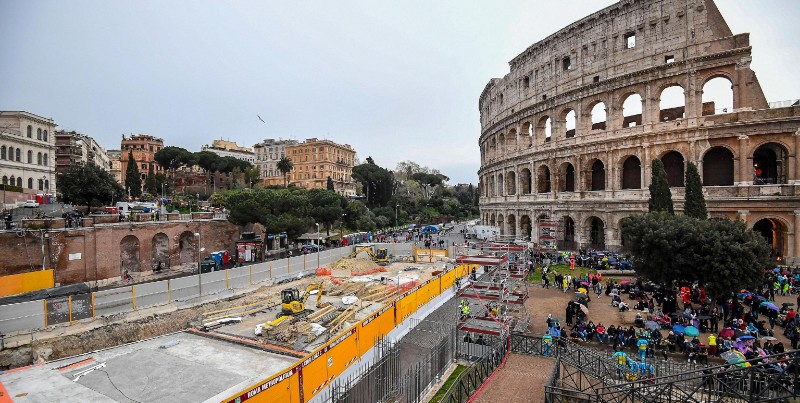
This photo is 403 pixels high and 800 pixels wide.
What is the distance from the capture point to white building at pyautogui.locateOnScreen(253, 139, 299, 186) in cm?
10369

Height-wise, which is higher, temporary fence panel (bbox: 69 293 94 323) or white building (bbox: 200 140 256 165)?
white building (bbox: 200 140 256 165)

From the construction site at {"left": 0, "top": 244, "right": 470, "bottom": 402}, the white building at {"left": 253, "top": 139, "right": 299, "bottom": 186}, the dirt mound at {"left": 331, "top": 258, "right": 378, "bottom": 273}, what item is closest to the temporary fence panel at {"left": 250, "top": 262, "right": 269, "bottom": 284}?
the construction site at {"left": 0, "top": 244, "right": 470, "bottom": 402}

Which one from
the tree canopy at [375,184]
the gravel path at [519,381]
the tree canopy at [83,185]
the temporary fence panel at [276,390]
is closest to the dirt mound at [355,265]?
the gravel path at [519,381]

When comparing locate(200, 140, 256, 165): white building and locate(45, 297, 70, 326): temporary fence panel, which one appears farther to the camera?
locate(200, 140, 256, 165): white building

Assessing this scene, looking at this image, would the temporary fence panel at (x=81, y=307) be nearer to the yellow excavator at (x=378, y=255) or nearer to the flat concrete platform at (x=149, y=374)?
the flat concrete platform at (x=149, y=374)

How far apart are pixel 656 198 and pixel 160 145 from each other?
105 meters

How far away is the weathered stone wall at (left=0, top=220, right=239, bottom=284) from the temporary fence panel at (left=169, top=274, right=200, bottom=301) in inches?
324

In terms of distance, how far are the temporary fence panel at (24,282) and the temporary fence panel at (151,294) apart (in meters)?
6.85

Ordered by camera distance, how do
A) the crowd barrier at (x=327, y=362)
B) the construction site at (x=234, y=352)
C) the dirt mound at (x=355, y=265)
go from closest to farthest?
the crowd barrier at (x=327, y=362)
the construction site at (x=234, y=352)
the dirt mound at (x=355, y=265)

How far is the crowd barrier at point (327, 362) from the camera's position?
899 centimetres

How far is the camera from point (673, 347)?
1496 cm

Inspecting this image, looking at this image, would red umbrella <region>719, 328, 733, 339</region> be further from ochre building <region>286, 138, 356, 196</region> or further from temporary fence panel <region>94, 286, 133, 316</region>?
ochre building <region>286, 138, 356, 196</region>

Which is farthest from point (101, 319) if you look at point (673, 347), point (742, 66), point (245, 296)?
point (742, 66)

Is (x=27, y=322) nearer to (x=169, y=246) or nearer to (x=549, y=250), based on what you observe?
(x=169, y=246)
